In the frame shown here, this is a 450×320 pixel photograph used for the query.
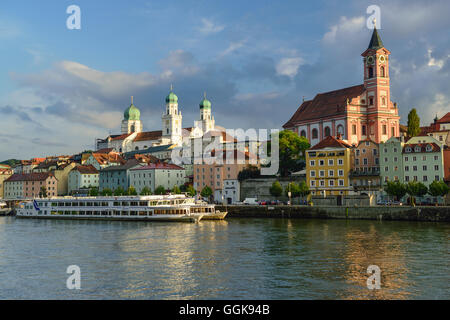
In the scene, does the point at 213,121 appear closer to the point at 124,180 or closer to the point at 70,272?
the point at 124,180

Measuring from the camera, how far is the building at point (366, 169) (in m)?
68.8

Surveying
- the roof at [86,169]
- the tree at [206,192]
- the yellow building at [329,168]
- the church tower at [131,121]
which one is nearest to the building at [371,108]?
the yellow building at [329,168]

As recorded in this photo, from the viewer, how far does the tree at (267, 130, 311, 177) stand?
274 feet

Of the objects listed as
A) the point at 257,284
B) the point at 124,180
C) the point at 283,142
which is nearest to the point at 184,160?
the point at 124,180

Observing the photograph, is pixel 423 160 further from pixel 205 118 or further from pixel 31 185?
pixel 205 118

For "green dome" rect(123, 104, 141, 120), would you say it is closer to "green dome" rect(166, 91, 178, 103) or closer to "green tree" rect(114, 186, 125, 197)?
"green dome" rect(166, 91, 178, 103)

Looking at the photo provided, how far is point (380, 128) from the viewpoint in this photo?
88.1m

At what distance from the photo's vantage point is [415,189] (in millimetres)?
60906

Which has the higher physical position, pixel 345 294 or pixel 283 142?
pixel 283 142

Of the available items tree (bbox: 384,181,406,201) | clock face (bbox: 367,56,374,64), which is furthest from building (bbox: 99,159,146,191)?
tree (bbox: 384,181,406,201)

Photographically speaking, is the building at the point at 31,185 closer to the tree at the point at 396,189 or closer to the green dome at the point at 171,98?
the green dome at the point at 171,98

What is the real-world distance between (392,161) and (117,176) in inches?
2414

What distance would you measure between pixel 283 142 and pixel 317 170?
1276 centimetres
